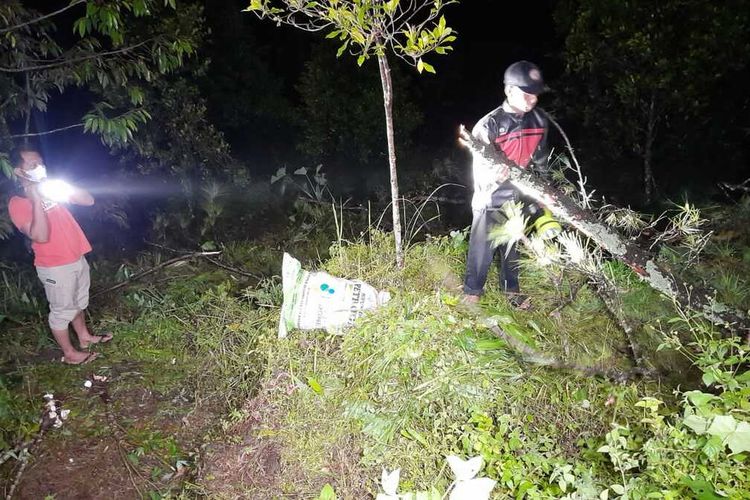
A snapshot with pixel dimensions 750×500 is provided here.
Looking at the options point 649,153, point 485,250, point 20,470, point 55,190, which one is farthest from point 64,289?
point 649,153

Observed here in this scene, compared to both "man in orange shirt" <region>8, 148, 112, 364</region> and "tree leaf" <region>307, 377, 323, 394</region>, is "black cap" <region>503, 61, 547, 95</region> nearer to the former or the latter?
"tree leaf" <region>307, 377, 323, 394</region>

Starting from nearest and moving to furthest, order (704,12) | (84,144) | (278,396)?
(278,396)
(704,12)
(84,144)

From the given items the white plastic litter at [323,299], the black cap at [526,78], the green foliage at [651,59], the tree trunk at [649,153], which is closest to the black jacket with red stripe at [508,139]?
the black cap at [526,78]

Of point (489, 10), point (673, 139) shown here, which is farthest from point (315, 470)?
point (489, 10)

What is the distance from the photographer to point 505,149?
294 cm

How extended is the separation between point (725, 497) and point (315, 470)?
1655mm

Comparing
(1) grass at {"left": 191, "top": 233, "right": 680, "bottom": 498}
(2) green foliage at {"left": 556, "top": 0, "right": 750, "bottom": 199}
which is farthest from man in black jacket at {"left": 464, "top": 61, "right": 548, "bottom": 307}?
(2) green foliage at {"left": 556, "top": 0, "right": 750, "bottom": 199}

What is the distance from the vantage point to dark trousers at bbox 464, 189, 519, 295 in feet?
10.0

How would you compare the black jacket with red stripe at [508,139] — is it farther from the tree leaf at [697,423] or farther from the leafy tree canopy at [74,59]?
the leafy tree canopy at [74,59]

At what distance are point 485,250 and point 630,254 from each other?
847mm

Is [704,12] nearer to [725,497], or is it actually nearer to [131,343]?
[725,497]

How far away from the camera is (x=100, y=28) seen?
130 inches

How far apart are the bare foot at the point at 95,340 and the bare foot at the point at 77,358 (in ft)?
0.42

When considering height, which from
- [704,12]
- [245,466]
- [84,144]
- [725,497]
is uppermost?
[704,12]
